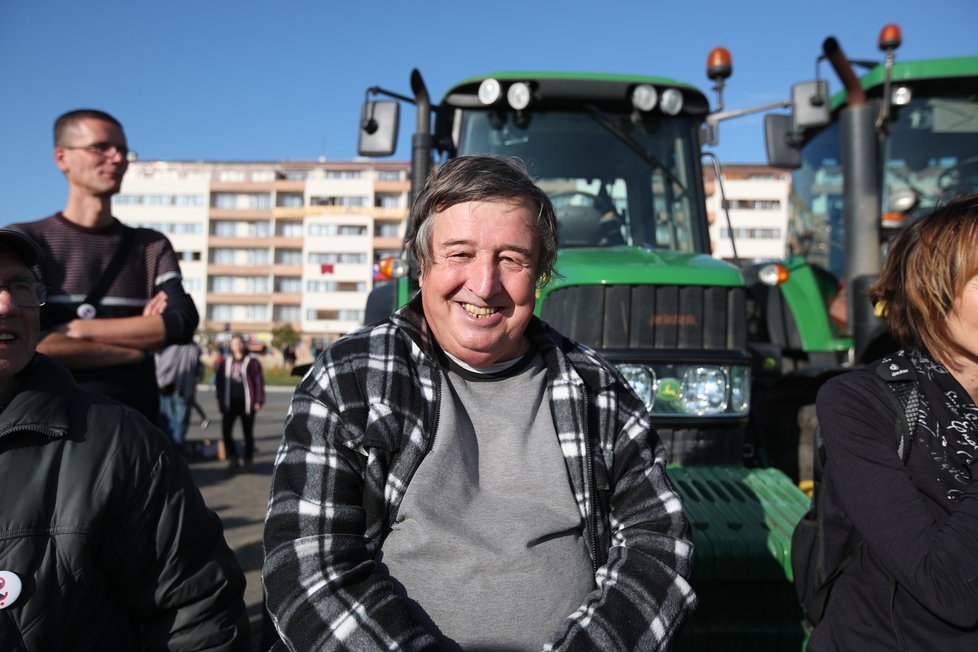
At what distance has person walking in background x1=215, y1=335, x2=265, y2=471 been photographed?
9.44m

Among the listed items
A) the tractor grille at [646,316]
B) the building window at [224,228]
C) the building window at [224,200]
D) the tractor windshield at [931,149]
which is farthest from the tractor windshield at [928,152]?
the building window at [224,200]

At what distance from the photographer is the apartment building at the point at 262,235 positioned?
7500cm

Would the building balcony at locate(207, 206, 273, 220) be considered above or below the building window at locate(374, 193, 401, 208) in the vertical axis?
below

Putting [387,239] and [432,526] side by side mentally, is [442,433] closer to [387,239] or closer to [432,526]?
[432,526]

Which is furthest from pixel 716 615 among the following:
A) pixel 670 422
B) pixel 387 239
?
pixel 387 239

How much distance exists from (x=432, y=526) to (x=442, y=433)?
0.20 m

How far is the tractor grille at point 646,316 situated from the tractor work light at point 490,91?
4.29 feet

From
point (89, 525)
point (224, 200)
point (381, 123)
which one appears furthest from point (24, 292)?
point (224, 200)

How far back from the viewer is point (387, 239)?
74625 millimetres

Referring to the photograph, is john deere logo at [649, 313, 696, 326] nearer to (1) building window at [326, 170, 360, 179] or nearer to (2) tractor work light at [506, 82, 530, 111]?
(2) tractor work light at [506, 82, 530, 111]

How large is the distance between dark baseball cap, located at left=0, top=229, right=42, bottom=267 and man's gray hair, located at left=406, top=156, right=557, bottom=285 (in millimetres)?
909

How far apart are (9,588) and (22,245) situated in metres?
0.79

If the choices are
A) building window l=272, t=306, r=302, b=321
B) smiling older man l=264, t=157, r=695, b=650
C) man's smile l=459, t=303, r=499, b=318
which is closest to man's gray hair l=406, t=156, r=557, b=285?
smiling older man l=264, t=157, r=695, b=650

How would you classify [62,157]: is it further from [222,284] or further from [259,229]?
[222,284]
